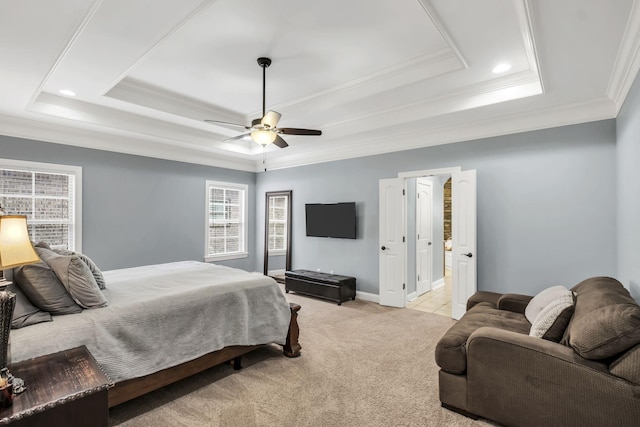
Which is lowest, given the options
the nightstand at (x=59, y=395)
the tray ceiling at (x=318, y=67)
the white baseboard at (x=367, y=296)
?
the white baseboard at (x=367, y=296)

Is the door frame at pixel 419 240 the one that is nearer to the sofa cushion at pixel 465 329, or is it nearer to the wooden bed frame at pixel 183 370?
the sofa cushion at pixel 465 329

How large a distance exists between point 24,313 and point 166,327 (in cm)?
82

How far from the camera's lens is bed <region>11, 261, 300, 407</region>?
1.99m

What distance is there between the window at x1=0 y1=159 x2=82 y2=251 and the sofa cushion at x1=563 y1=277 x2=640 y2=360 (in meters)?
5.42

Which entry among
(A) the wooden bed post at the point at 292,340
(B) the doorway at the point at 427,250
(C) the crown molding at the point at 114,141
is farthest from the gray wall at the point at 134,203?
(B) the doorway at the point at 427,250

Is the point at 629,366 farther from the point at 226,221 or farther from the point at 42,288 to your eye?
the point at 226,221

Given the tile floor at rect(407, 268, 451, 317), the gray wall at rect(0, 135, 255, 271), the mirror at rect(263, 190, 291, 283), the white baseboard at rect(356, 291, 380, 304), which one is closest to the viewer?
the gray wall at rect(0, 135, 255, 271)

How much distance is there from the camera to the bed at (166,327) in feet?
6.54

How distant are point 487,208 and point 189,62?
13.1 ft

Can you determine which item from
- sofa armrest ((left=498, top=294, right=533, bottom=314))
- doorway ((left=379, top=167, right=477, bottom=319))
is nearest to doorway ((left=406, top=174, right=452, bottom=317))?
doorway ((left=379, top=167, right=477, bottom=319))

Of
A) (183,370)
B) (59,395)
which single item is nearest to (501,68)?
(183,370)

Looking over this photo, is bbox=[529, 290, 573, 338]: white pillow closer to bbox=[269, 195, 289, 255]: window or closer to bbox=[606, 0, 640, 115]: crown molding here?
bbox=[606, 0, 640, 115]: crown molding

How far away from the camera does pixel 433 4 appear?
2.21 metres

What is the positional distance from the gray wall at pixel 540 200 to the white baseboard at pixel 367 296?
1.62m
